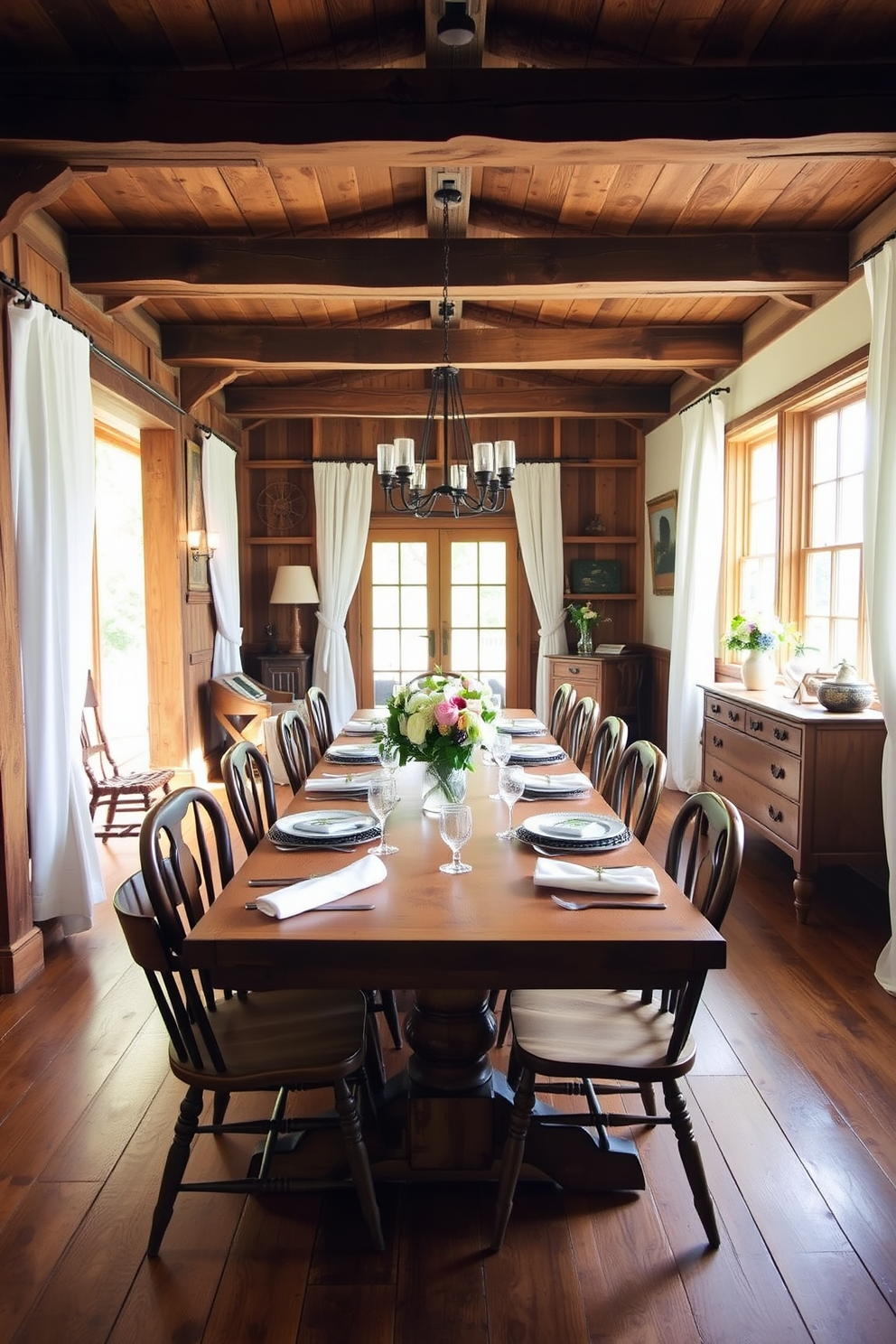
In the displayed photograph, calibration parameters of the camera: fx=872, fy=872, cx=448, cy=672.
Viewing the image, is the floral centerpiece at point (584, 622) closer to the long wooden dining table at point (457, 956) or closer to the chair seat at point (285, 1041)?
the long wooden dining table at point (457, 956)

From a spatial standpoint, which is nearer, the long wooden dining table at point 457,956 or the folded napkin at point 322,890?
the long wooden dining table at point 457,956

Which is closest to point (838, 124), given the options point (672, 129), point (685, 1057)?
point (672, 129)

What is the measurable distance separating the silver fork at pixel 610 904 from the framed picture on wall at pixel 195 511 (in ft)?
14.9

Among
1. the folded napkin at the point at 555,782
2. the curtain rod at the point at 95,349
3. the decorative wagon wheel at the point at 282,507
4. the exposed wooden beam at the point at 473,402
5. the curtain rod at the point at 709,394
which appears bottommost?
the folded napkin at the point at 555,782

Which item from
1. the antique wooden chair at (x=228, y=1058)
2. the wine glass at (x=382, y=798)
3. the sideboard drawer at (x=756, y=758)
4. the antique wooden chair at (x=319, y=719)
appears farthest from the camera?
the antique wooden chair at (x=319, y=719)

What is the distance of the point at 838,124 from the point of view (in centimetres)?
278

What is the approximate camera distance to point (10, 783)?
308 centimetres

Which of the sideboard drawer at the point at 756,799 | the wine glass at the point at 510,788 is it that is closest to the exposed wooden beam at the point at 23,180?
the wine glass at the point at 510,788

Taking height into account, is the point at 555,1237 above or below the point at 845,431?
below

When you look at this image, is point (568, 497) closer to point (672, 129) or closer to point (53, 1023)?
point (672, 129)

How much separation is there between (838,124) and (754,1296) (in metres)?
3.21

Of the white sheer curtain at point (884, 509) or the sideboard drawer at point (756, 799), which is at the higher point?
the white sheer curtain at point (884, 509)

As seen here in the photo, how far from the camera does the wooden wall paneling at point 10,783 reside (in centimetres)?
301

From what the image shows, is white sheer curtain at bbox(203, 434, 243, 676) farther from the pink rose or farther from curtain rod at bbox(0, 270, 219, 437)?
the pink rose
